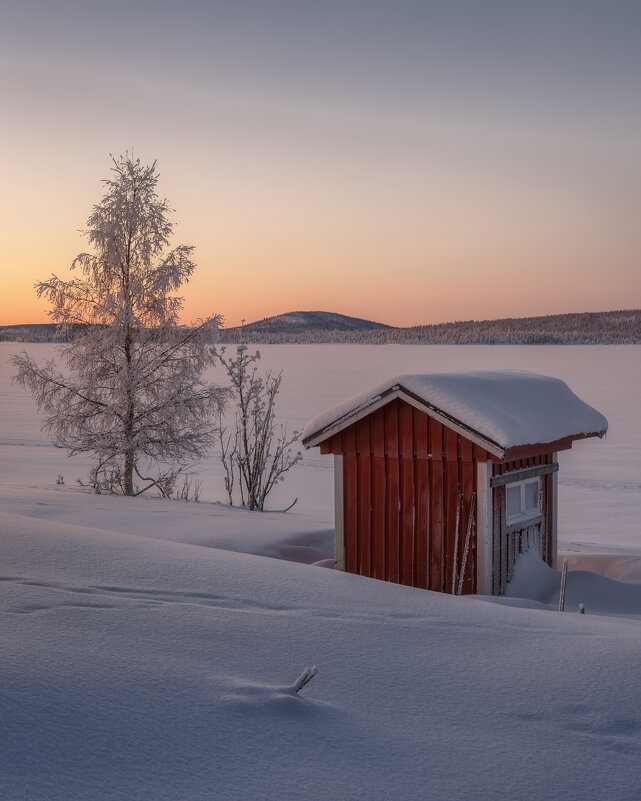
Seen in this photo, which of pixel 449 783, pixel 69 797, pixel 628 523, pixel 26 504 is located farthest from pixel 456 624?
pixel 628 523

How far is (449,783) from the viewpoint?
10.4 feet

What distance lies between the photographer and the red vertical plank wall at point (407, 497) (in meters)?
9.16

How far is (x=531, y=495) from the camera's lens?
1026 centimetres

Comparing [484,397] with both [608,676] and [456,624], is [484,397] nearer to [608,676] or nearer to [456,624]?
[456,624]

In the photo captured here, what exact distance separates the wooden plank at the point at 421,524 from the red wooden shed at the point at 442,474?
0.5 inches

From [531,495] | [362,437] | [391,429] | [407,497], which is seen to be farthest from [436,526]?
[531,495]

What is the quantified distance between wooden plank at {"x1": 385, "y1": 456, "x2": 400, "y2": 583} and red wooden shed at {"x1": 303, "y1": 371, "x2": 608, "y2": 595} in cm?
1

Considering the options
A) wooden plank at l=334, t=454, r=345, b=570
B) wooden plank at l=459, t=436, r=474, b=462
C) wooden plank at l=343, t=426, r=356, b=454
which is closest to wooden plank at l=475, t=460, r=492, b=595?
wooden plank at l=459, t=436, r=474, b=462

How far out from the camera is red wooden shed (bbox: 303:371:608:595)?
29.5ft

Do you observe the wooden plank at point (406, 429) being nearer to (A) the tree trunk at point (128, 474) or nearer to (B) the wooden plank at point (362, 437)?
(B) the wooden plank at point (362, 437)

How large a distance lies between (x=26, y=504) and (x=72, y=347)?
572 centimetres

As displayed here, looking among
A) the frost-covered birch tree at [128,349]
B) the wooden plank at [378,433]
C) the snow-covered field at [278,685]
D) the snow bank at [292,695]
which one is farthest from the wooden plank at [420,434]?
the frost-covered birch tree at [128,349]

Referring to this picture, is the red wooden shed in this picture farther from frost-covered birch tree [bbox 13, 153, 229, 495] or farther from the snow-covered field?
frost-covered birch tree [bbox 13, 153, 229, 495]

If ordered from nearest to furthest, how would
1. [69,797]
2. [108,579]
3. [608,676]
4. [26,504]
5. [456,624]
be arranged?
[69,797]
[608,676]
[456,624]
[108,579]
[26,504]
